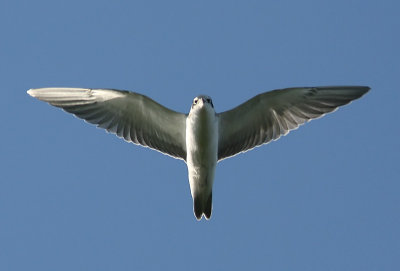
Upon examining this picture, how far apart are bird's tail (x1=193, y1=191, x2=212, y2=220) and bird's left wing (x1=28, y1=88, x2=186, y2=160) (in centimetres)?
92

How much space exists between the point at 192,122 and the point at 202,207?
1621mm

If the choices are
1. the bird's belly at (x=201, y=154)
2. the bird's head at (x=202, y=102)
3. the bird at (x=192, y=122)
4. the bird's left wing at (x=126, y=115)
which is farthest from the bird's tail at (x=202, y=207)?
the bird's head at (x=202, y=102)

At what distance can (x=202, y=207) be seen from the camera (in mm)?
14727

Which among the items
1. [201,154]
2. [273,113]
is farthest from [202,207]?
[273,113]

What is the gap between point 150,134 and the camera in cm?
1535

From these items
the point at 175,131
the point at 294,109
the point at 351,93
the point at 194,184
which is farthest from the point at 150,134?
the point at 351,93

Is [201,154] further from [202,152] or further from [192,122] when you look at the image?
[192,122]

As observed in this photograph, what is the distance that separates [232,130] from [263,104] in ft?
2.53

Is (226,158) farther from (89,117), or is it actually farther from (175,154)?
(89,117)

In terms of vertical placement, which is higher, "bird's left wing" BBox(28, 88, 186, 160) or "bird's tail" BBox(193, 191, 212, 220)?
"bird's left wing" BBox(28, 88, 186, 160)

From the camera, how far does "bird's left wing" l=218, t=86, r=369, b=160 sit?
1471 centimetres

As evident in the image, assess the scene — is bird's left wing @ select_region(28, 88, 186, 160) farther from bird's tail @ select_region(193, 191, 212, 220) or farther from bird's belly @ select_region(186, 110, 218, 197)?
bird's tail @ select_region(193, 191, 212, 220)

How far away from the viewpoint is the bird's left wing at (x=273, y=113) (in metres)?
14.7

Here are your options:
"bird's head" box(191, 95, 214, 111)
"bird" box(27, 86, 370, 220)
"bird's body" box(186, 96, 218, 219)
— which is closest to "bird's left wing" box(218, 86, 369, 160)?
"bird" box(27, 86, 370, 220)
